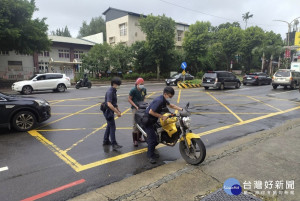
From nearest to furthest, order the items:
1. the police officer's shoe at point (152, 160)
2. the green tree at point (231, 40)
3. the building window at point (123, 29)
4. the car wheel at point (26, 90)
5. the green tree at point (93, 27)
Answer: the police officer's shoe at point (152, 160) → the car wheel at point (26, 90) → the building window at point (123, 29) → the green tree at point (231, 40) → the green tree at point (93, 27)

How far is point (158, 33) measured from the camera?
30.8 meters

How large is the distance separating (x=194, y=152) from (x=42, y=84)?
54.5 feet

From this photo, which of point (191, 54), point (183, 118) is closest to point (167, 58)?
point (191, 54)

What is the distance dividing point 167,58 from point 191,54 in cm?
472

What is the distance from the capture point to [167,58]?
1340 inches

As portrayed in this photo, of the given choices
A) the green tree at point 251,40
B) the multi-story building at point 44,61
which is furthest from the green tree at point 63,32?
the green tree at point 251,40

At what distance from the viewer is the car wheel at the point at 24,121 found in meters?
6.57

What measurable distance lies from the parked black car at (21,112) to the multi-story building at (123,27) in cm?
3258

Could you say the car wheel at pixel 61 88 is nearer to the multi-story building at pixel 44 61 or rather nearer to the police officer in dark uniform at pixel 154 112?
the multi-story building at pixel 44 61

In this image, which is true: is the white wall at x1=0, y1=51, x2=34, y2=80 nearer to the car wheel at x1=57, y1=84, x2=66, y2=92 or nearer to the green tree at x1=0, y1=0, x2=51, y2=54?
the green tree at x1=0, y1=0, x2=51, y2=54

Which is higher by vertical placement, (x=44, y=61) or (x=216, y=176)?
(x=44, y=61)

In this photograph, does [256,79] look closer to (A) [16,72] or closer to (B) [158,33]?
(B) [158,33]

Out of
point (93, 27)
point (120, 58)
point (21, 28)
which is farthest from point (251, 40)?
point (93, 27)

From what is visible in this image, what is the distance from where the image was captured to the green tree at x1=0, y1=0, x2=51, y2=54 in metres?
19.5
